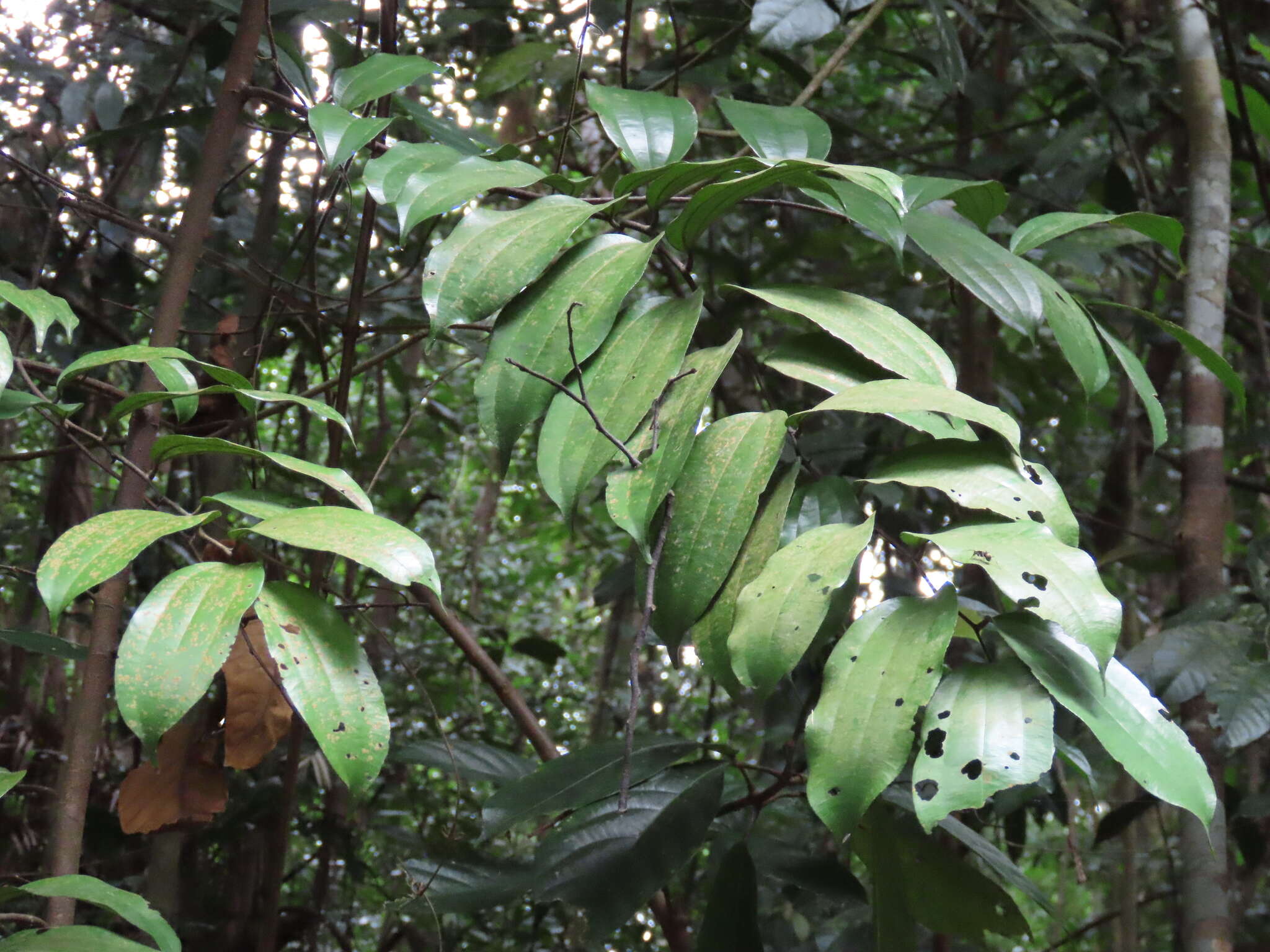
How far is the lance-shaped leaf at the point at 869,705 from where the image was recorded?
0.51 m

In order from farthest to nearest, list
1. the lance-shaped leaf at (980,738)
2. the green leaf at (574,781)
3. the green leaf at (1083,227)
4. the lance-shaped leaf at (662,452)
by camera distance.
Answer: the green leaf at (574,781) → the green leaf at (1083,227) → the lance-shaped leaf at (662,452) → the lance-shaped leaf at (980,738)

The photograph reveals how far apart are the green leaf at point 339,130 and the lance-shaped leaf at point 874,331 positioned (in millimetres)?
281

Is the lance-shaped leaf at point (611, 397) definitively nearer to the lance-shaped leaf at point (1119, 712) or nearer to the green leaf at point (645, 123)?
the green leaf at point (645, 123)

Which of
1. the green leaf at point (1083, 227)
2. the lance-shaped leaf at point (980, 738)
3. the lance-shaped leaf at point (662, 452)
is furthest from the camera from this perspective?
the green leaf at point (1083, 227)

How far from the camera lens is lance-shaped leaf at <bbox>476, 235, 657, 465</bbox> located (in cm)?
67

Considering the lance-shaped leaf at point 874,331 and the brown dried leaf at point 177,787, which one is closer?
the lance-shaped leaf at point 874,331

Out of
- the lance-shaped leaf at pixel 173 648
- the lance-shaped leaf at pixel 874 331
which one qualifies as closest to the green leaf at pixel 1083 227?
the lance-shaped leaf at pixel 874 331

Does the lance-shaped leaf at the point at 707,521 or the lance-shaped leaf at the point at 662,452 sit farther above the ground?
the lance-shaped leaf at the point at 662,452

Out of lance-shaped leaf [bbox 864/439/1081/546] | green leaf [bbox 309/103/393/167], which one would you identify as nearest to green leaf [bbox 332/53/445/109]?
green leaf [bbox 309/103/393/167]

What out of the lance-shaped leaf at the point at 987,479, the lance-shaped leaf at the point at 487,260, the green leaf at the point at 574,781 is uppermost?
the lance-shaped leaf at the point at 487,260

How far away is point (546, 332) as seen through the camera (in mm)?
683

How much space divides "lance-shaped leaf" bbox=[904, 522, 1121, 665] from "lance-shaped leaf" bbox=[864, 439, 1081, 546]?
0.03m

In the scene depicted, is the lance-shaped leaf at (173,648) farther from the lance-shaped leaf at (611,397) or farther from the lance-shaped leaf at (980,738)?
the lance-shaped leaf at (980,738)

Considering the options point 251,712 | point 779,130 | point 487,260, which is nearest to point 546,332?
point 487,260
